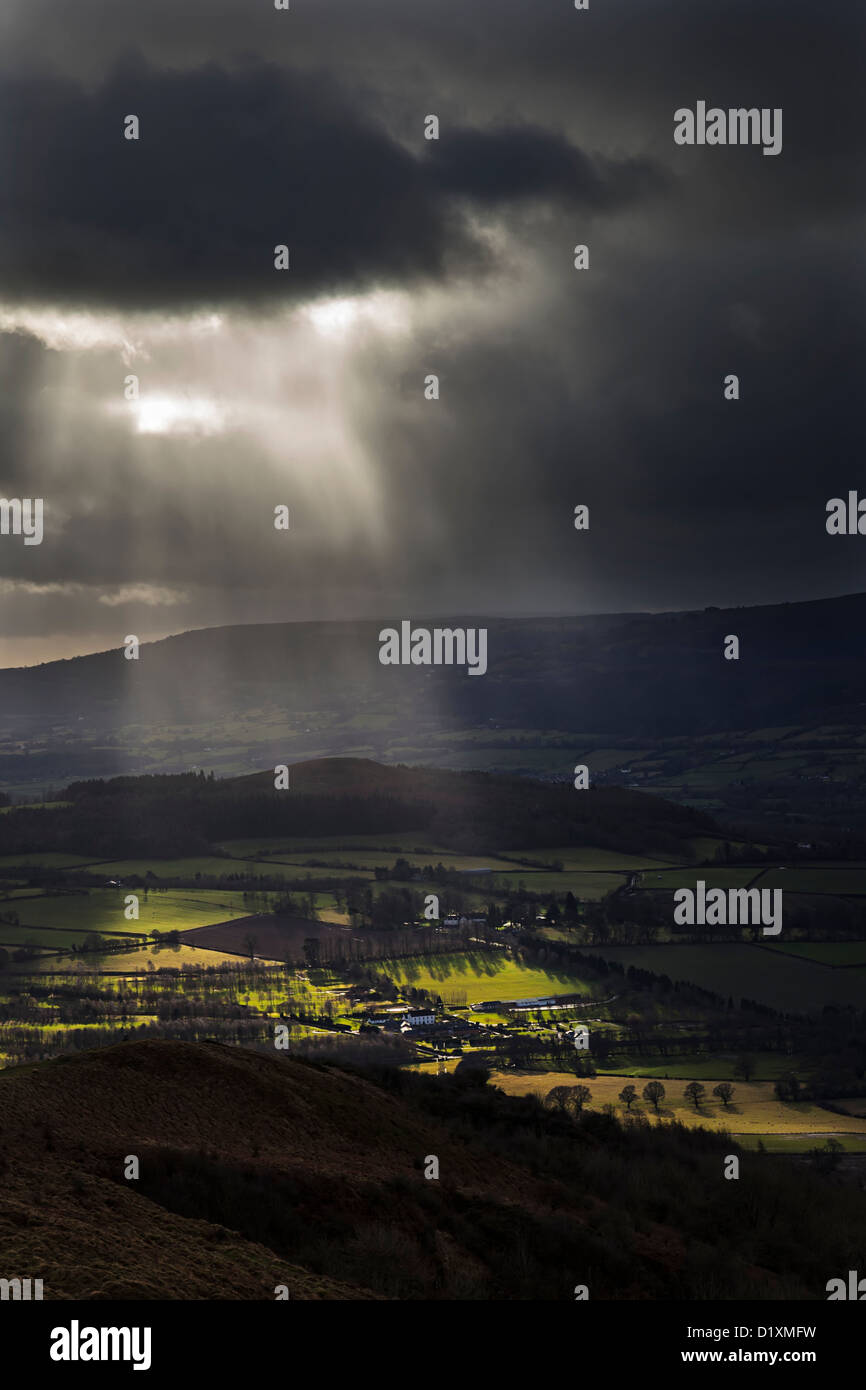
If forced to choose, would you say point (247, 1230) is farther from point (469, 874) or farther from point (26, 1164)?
point (469, 874)

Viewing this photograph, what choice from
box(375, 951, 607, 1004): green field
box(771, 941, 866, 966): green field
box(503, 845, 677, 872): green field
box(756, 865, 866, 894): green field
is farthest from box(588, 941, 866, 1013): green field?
box(503, 845, 677, 872): green field

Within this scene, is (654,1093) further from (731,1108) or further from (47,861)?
(47,861)

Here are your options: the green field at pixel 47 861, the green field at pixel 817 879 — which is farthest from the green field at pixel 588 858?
the green field at pixel 47 861

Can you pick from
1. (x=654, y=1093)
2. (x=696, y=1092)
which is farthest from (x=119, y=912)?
(x=696, y=1092)

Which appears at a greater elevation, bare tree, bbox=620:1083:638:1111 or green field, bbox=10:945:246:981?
green field, bbox=10:945:246:981

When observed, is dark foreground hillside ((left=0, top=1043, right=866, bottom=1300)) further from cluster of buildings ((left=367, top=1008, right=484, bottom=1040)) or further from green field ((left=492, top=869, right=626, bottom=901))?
green field ((left=492, top=869, right=626, bottom=901))

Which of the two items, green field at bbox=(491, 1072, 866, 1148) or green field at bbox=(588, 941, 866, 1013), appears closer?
green field at bbox=(491, 1072, 866, 1148)
